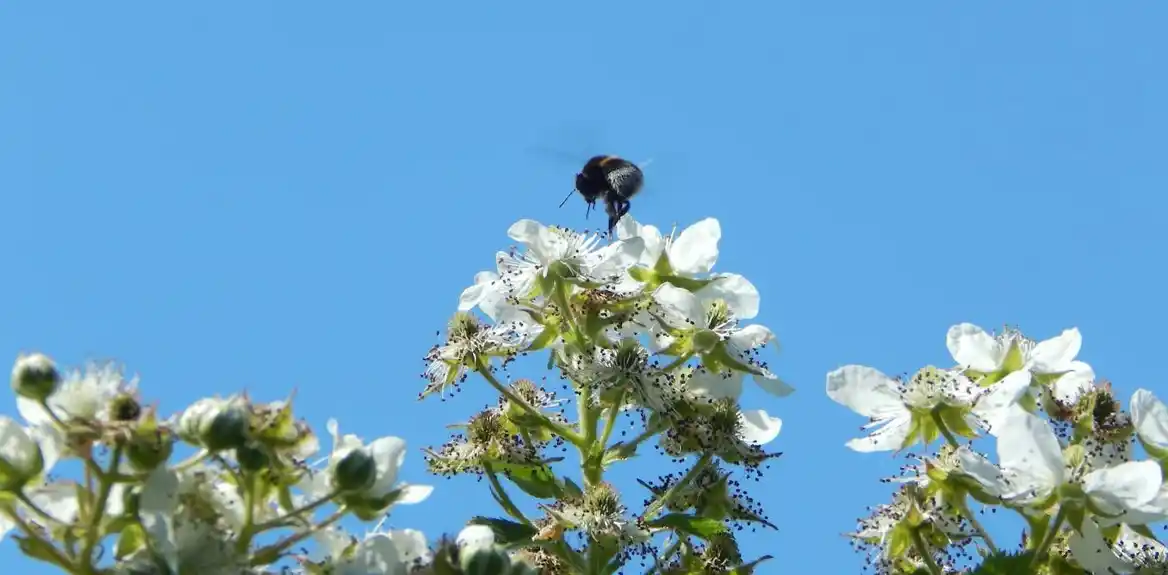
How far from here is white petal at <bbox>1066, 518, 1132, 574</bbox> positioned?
4844 millimetres

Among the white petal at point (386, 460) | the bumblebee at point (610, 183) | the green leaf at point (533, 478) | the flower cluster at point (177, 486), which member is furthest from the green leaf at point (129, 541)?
the bumblebee at point (610, 183)

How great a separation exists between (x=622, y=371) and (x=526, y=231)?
700 mm

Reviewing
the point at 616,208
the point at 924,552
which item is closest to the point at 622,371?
the point at 924,552

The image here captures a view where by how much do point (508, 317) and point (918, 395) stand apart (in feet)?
4.77

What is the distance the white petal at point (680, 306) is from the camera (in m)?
5.90

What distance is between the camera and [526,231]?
20.2ft

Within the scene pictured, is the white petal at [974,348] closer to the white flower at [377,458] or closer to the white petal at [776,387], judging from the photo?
the white petal at [776,387]

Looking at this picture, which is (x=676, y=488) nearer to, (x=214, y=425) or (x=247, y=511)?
(x=247, y=511)

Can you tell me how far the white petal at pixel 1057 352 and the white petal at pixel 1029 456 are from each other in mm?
741

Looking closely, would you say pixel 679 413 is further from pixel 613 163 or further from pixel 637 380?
pixel 613 163

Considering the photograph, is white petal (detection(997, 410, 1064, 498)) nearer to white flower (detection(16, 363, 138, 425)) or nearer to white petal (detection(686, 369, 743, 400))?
white petal (detection(686, 369, 743, 400))

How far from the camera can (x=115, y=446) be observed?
12.9 feet

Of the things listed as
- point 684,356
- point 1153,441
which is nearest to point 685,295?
point 684,356

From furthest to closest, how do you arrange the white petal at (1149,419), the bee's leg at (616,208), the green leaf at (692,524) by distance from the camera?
the bee's leg at (616,208) < the green leaf at (692,524) < the white petal at (1149,419)
